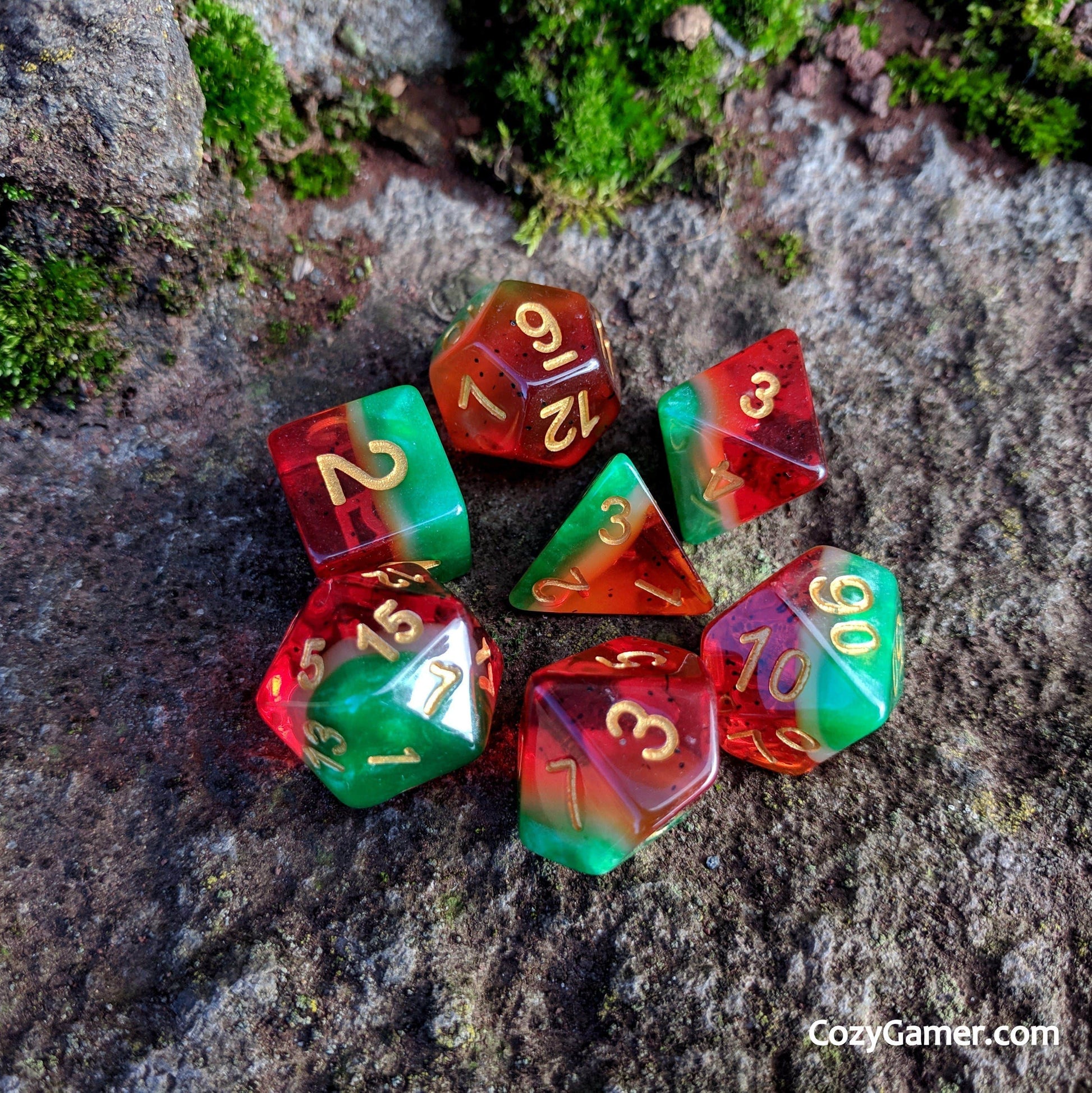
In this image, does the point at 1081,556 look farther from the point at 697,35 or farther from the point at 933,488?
the point at 697,35

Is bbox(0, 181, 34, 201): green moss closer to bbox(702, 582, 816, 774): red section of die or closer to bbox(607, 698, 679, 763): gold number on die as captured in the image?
bbox(607, 698, 679, 763): gold number on die

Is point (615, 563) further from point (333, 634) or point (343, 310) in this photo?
point (343, 310)

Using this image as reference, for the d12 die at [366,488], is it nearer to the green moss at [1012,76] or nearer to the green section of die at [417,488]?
the green section of die at [417,488]

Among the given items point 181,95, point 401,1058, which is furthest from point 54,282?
point 401,1058

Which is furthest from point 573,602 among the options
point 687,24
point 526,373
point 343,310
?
point 687,24

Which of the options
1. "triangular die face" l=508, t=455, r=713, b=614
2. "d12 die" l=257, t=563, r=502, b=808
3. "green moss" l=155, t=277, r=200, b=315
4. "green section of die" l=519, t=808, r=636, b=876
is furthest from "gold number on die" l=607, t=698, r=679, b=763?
"green moss" l=155, t=277, r=200, b=315

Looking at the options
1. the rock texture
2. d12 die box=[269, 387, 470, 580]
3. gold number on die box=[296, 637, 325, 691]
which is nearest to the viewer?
the rock texture

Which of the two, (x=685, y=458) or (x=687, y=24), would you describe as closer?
(x=685, y=458)
